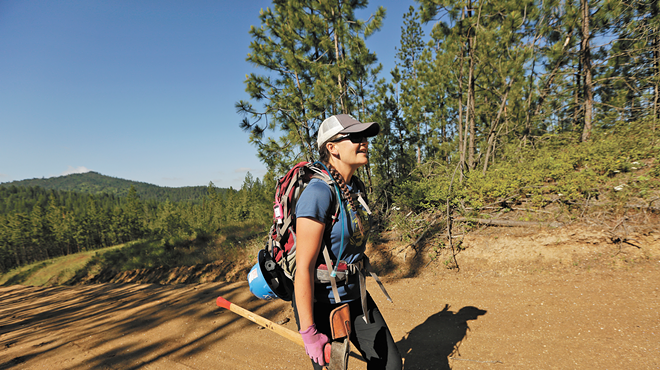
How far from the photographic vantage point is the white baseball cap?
1.46 meters

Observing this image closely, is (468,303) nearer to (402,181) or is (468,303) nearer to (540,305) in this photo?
(540,305)

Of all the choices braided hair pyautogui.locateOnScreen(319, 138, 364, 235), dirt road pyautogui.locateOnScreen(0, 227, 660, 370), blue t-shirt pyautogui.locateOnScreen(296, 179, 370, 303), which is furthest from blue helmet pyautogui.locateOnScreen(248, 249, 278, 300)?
dirt road pyautogui.locateOnScreen(0, 227, 660, 370)

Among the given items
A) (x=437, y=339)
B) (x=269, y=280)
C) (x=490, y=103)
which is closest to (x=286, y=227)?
(x=269, y=280)

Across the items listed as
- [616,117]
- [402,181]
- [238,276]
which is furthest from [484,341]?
[616,117]

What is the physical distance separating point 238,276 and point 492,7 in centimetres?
1004

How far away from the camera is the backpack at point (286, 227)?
1437 mm

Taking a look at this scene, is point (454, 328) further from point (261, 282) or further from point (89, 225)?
point (89, 225)

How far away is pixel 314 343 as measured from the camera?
1328 mm

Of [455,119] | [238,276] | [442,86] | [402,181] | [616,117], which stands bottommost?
[238,276]

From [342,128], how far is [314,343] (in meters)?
1.14

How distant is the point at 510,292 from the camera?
3895mm

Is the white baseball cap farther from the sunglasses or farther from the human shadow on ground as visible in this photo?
the human shadow on ground

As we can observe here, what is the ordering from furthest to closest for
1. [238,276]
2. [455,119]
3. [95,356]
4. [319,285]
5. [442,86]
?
[455,119], [442,86], [238,276], [95,356], [319,285]

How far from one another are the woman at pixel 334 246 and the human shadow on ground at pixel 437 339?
4.82 feet
